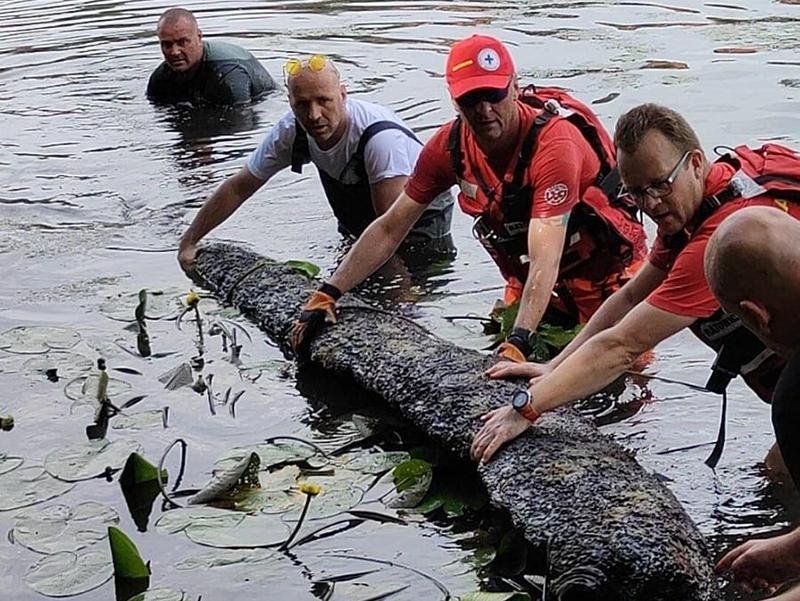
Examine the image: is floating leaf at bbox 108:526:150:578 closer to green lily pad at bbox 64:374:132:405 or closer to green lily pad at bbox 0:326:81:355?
green lily pad at bbox 64:374:132:405

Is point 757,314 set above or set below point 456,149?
above

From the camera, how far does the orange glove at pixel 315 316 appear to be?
658cm

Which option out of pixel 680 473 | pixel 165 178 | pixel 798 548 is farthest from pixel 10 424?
pixel 165 178

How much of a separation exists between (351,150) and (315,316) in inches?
71.7

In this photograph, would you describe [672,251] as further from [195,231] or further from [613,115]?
[613,115]

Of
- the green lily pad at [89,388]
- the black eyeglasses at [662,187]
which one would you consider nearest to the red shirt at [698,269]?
the black eyeglasses at [662,187]

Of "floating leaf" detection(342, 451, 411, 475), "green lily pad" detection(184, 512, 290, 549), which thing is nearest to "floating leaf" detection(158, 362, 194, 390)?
"floating leaf" detection(342, 451, 411, 475)

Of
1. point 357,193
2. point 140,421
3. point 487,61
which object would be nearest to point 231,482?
point 140,421

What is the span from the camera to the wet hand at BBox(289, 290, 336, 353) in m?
6.58

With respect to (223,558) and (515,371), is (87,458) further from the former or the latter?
(515,371)

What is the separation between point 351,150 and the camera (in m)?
8.07

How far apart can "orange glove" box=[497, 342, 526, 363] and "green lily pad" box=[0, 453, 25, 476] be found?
2166 millimetres

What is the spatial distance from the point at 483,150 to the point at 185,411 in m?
1.92

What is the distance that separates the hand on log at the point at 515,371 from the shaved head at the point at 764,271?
1924 mm
